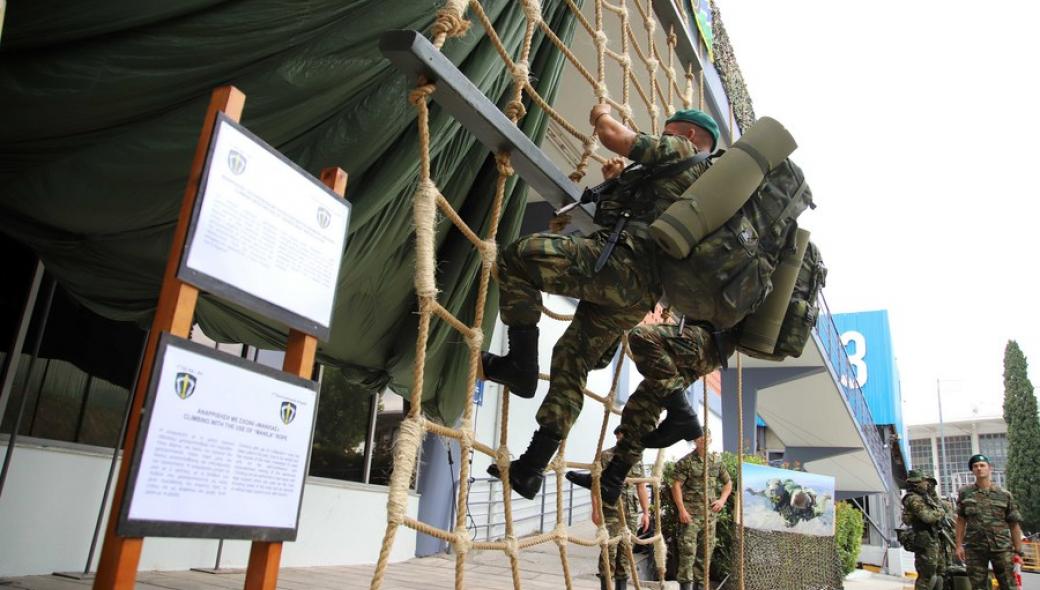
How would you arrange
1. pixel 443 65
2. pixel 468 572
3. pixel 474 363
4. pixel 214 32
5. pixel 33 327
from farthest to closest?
pixel 468 572 → pixel 33 327 → pixel 214 32 → pixel 474 363 → pixel 443 65

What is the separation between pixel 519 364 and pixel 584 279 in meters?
0.33

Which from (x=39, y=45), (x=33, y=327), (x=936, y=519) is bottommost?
(x=936, y=519)

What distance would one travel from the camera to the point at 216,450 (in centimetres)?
129

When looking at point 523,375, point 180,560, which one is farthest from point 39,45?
point 180,560

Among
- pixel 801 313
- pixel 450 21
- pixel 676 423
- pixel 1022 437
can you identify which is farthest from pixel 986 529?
pixel 1022 437

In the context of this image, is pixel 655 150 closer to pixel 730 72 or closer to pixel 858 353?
pixel 730 72

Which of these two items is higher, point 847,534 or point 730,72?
point 730,72

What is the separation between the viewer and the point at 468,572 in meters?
5.18

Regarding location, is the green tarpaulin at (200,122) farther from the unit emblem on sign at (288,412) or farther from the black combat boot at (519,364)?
the unit emblem on sign at (288,412)

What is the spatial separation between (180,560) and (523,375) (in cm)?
312

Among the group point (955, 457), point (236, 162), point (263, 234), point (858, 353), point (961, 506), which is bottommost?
point (961, 506)

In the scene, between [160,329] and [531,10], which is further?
[531,10]

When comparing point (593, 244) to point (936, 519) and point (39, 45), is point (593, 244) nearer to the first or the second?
point (39, 45)

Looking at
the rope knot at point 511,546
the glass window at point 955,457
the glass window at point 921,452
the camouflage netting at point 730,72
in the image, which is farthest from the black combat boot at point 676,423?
the glass window at point 921,452
